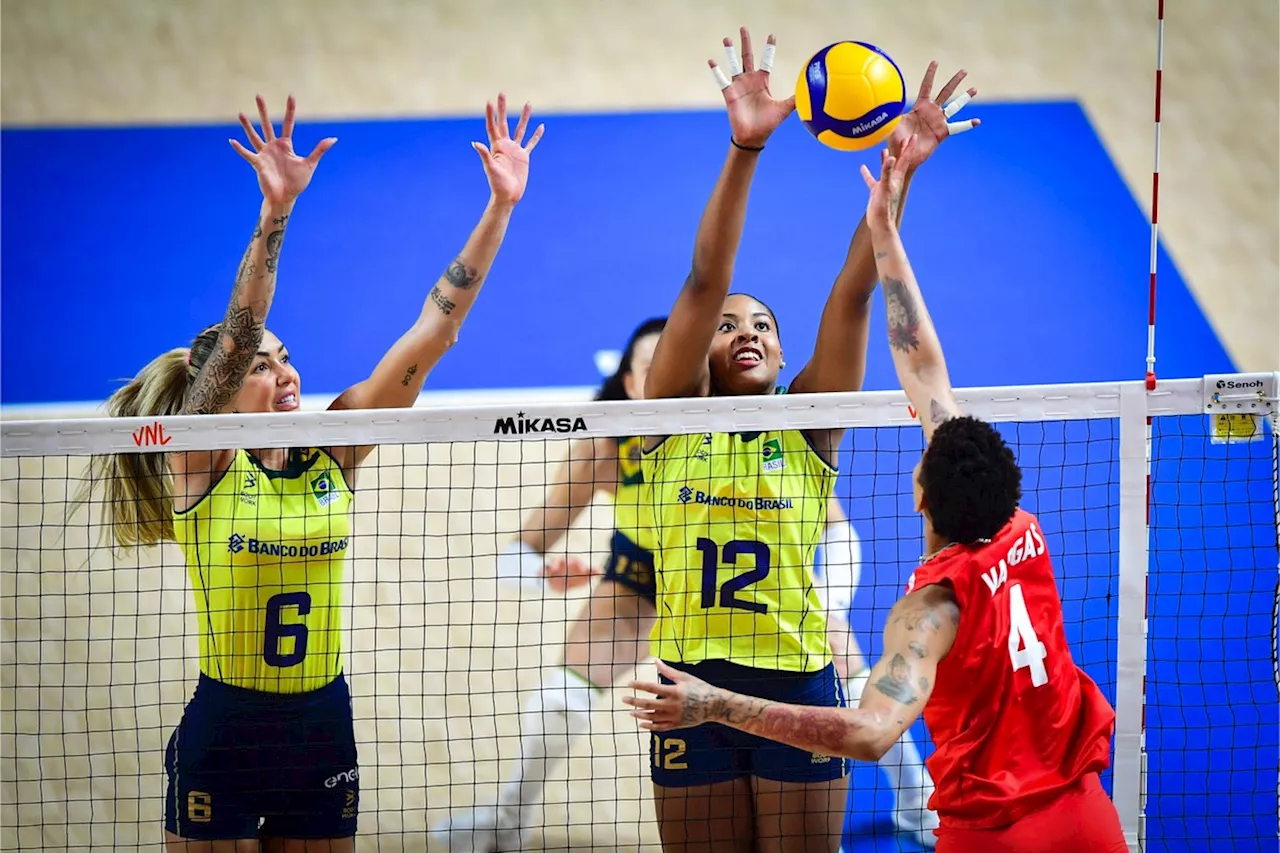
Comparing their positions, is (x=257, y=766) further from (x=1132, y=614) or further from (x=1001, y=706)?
(x=1132, y=614)

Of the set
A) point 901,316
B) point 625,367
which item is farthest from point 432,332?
point 625,367

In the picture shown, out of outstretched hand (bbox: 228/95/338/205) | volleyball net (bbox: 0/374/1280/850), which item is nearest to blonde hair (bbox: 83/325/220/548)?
outstretched hand (bbox: 228/95/338/205)

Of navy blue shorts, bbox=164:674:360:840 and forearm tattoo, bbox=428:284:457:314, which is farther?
forearm tattoo, bbox=428:284:457:314

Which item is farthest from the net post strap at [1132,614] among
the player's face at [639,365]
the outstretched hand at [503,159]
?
the player's face at [639,365]

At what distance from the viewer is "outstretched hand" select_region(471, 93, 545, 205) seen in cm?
399

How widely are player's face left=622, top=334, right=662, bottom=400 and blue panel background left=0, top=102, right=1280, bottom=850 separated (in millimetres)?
1541

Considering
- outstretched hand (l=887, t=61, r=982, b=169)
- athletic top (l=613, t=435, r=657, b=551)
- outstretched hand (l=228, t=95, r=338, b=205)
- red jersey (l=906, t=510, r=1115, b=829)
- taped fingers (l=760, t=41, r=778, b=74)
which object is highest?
taped fingers (l=760, t=41, r=778, b=74)

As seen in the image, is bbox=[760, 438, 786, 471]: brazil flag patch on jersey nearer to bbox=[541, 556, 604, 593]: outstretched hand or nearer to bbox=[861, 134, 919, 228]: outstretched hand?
bbox=[861, 134, 919, 228]: outstretched hand

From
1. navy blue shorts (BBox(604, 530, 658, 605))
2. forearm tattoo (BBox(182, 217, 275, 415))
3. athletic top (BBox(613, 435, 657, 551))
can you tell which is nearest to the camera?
forearm tattoo (BBox(182, 217, 275, 415))

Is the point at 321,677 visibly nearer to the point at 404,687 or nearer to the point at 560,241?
the point at 404,687

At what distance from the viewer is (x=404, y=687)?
Answer: 6.18 meters

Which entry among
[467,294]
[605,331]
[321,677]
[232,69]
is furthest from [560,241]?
[321,677]

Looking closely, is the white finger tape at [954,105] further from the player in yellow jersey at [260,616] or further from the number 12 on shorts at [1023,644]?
the player in yellow jersey at [260,616]

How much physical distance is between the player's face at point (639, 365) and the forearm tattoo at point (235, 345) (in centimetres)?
197
